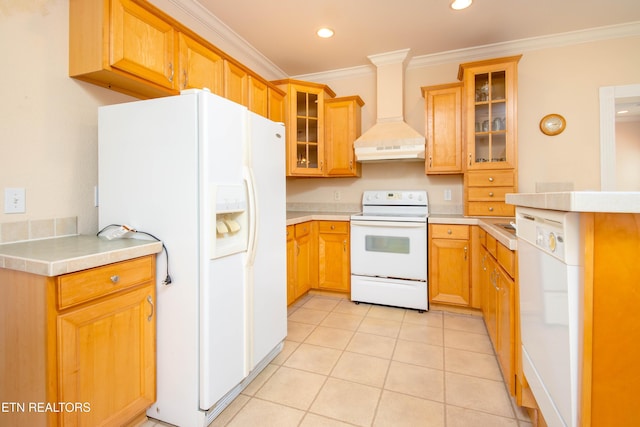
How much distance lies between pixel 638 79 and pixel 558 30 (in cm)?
81

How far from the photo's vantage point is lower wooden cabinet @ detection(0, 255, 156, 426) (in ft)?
3.55

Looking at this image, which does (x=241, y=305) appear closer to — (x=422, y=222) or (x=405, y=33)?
(x=422, y=222)

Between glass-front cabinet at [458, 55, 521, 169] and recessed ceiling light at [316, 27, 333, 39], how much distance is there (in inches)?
49.5

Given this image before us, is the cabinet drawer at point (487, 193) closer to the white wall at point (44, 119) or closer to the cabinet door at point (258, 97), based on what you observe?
the cabinet door at point (258, 97)

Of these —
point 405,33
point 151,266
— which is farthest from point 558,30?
point 151,266

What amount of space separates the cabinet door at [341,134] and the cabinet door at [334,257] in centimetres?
64

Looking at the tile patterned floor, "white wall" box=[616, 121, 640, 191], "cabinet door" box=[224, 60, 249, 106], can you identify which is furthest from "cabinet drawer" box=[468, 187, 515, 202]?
"white wall" box=[616, 121, 640, 191]

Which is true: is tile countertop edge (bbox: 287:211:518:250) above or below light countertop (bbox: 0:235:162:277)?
above

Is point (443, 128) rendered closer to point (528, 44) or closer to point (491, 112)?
point (491, 112)

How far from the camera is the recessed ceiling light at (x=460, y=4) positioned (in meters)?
A: 2.30

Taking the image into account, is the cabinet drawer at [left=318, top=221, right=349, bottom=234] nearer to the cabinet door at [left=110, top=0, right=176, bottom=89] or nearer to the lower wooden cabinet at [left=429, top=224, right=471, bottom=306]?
the lower wooden cabinet at [left=429, top=224, right=471, bottom=306]

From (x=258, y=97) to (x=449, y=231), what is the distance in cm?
208

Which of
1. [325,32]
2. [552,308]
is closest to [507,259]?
[552,308]

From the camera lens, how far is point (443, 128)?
3.02 m
